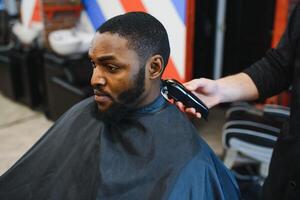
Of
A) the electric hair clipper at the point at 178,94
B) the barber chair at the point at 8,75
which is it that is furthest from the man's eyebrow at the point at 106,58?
the barber chair at the point at 8,75

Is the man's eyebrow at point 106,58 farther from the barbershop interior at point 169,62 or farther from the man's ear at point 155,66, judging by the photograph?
the barbershop interior at point 169,62

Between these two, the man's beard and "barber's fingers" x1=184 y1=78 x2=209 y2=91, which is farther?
"barber's fingers" x1=184 y1=78 x2=209 y2=91

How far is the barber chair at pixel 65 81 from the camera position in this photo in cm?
258

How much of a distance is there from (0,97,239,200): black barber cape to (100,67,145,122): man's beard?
0.03 m

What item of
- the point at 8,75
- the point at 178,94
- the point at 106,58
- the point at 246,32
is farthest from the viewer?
the point at 246,32

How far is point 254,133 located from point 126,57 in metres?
1.27

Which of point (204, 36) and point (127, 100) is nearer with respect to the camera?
point (127, 100)

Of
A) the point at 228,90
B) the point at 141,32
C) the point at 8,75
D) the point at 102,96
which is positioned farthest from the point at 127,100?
the point at 8,75

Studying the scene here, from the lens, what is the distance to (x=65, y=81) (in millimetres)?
A: 2670

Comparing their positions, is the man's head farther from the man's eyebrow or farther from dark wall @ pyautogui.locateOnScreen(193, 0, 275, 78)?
dark wall @ pyautogui.locateOnScreen(193, 0, 275, 78)

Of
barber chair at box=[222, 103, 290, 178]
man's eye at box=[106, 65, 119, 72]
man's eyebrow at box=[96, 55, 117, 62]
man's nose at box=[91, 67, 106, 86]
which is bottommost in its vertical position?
barber chair at box=[222, 103, 290, 178]

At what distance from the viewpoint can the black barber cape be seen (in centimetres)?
84

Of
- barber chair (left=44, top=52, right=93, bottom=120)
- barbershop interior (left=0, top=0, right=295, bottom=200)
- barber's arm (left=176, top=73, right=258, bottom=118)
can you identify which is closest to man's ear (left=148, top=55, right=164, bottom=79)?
barber's arm (left=176, top=73, right=258, bottom=118)

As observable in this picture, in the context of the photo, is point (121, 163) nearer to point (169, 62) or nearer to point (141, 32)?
point (141, 32)
